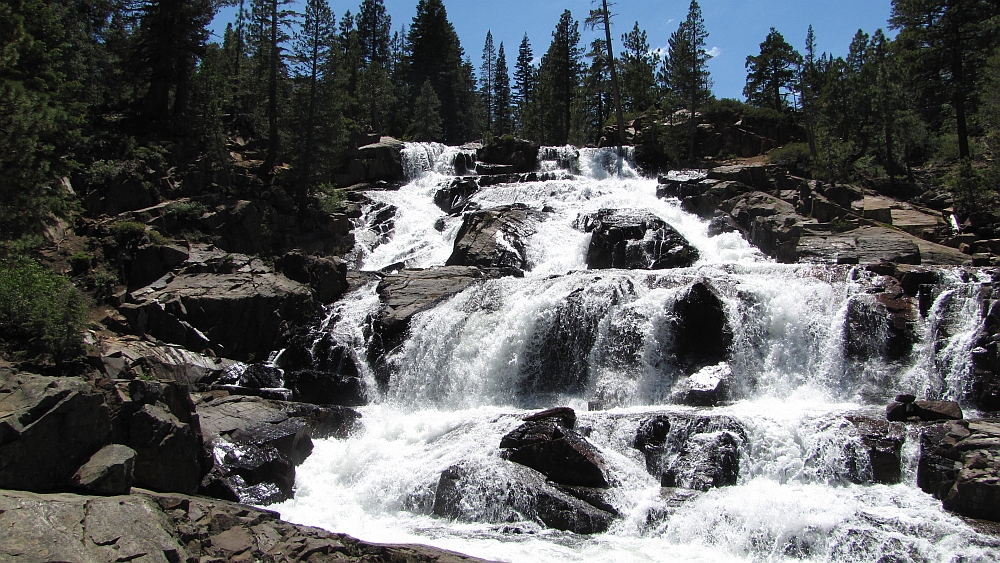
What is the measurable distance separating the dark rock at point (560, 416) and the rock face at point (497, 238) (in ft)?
36.4

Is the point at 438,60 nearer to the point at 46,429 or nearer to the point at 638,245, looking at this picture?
the point at 638,245

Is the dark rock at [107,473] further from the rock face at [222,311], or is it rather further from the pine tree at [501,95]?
the pine tree at [501,95]

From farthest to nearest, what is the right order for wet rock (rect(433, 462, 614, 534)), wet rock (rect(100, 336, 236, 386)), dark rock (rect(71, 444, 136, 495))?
1. wet rock (rect(100, 336, 236, 386))
2. wet rock (rect(433, 462, 614, 534))
3. dark rock (rect(71, 444, 136, 495))

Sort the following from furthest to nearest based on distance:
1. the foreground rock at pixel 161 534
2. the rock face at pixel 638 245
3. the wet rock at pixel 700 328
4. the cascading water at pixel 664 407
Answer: the rock face at pixel 638 245, the wet rock at pixel 700 328, the cascading water at pixel 664 407, the foreground rock at pixel 161 534

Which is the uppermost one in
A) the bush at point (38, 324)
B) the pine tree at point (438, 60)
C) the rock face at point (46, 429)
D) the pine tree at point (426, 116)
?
the pine tree at point (438, 60)

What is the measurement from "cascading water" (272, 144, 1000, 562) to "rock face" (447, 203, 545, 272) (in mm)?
1111

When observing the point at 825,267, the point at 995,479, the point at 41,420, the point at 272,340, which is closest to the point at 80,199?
the point at 272,340

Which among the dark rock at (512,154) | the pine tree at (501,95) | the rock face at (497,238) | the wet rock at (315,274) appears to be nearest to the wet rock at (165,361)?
the wet rock at (315,274)

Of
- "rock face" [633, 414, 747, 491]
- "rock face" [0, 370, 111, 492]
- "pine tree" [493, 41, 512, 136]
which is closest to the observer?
"rock face" [0, 370, 111, 492]

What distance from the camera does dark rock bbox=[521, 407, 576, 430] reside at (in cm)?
1453

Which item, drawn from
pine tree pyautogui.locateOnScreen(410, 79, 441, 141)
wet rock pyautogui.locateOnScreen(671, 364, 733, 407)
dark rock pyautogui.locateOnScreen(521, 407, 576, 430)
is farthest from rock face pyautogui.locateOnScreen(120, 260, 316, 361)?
pine tree pyautogui.locateOnScreen(410, 79, 441, 141)

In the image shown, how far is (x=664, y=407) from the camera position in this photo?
1616 cm

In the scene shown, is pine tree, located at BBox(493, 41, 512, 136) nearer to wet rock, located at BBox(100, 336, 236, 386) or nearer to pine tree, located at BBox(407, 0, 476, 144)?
pine tree, located at BBox(407, 0, 476, 144)

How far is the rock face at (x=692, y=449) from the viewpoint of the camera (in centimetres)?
1261
